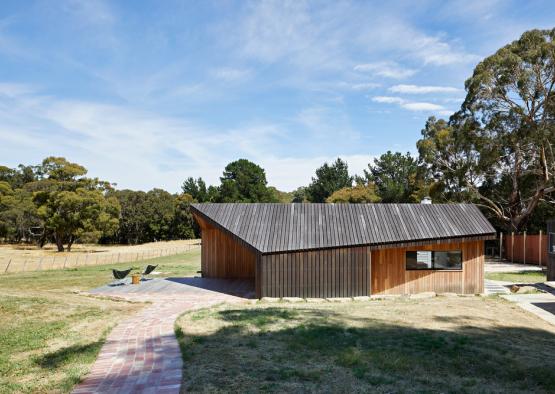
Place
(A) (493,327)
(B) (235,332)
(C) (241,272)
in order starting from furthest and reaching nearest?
→ (C) (241,272) → (A) (493,327) → (B) (235,332)

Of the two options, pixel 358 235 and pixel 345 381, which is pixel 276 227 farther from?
pixel 345 381

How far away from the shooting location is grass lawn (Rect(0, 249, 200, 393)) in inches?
263

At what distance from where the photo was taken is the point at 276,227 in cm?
1634

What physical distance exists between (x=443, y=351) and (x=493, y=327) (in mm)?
3316

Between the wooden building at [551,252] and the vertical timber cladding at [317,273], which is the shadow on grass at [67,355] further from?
the wooden building at [551,252]

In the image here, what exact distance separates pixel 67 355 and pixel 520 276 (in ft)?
72.2

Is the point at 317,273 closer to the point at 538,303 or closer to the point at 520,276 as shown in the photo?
the point at 538,303

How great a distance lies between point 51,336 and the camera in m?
9.16

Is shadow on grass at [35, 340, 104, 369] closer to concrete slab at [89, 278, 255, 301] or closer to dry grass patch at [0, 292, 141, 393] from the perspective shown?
dry grass patch at [0, 292, 141, 393]

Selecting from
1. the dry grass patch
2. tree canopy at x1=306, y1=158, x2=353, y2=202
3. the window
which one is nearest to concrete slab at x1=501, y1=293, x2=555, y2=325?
the window

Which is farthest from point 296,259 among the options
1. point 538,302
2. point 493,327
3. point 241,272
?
point 538,302

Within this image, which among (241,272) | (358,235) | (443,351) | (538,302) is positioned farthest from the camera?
(241,272)

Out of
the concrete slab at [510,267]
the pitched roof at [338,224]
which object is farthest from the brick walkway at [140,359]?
the concrete slab at [510,267]

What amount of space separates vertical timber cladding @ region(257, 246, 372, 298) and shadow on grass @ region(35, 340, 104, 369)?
7353mm
